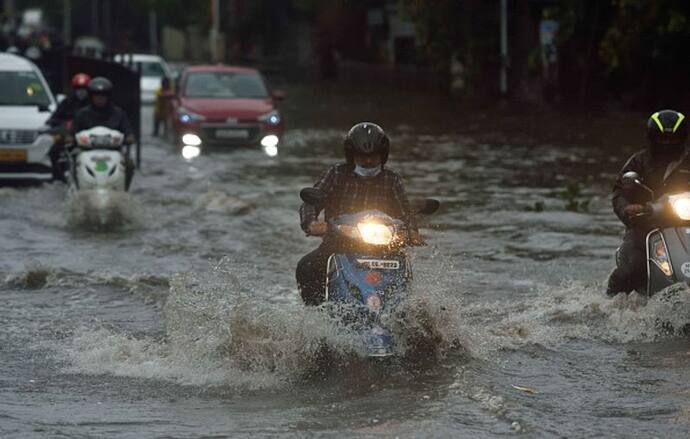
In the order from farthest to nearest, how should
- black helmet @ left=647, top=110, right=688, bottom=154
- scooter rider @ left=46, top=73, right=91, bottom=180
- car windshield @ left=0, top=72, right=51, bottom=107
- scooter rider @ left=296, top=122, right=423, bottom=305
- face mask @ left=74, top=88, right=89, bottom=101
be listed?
car windshield @ left=0, top=72, right=51, bottom=107 < face mask @ left=74, top=88, right=89, bottom=101 < scooter rider @ left=46, top=73, right=91, bottom=180 < black helmet @ left=647, top=110, right=688, bottom=154 < scooter rider @ left=296, top=122, right=423, bottom=305

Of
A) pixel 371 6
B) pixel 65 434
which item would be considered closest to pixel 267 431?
pixel 65 434

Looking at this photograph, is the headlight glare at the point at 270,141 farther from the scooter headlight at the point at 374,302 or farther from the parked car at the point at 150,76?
the scooter headlight at the point at 374,302

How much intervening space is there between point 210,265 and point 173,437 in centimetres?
634

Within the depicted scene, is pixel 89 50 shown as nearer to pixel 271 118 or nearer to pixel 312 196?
pixel 271 118

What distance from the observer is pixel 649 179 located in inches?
404

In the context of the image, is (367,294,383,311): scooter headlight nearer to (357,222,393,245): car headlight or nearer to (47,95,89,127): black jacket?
(357,222,393,245): car headlight

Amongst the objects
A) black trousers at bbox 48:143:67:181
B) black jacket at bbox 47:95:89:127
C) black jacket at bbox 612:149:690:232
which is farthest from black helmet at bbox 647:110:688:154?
black trousers at bbox 48:143:67:181

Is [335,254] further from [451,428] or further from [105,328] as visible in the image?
[105,328]

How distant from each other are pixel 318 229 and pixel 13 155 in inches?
495

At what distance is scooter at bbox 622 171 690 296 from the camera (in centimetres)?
980

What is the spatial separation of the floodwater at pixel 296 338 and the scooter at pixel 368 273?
0.54ft

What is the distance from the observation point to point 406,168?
24375 millimetres

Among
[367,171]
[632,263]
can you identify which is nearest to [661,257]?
[632,263]

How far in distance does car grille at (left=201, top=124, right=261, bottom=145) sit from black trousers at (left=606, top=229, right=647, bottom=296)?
17.1 m
